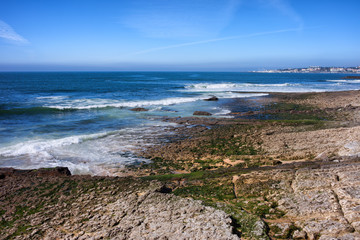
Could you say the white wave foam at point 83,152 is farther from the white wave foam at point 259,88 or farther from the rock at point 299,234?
the white wave foam at point 259,88

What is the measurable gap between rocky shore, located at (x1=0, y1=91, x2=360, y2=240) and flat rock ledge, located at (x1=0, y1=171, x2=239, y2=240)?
24mm

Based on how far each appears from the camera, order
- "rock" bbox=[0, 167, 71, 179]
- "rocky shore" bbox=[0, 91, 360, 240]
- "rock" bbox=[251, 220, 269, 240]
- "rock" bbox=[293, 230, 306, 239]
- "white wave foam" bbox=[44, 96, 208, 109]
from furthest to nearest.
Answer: "white wave foam" bbox=[44, 96, 208, 109], "rock" bbox=[0, 167, 71, 179], "rocky shore" bbox=[0, 91, 360, 240], "rock" bbox=[251, 220, 269, 240], "rock" bbox=[293, 230, 306, 239]

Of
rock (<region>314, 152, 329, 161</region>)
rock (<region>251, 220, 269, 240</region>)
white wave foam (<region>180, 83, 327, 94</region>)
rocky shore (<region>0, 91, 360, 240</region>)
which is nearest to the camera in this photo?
rock (<region>251, 220, 269, 240</region>)

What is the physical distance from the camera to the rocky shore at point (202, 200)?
17.3 ft

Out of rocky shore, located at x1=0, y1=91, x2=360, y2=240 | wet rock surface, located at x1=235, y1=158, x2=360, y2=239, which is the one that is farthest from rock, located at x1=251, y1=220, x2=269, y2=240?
wet rock surface, located at x1=235, y1=158, x2=360, y2=239

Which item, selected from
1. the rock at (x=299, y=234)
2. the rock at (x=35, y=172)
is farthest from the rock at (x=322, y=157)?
the rock at (x=35, y=172)

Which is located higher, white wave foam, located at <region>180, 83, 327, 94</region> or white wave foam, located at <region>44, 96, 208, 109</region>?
white wave foam, located at <region>180, 83, 327, 94</region>

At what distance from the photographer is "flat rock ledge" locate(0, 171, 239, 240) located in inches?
210

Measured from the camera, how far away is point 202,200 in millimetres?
6773

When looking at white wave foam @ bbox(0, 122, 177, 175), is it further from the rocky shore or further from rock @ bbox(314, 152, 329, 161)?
rock @ bbox(314, 152, 329, 161)

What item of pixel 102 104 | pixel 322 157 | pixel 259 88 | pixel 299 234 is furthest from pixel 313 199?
pixel 259 88

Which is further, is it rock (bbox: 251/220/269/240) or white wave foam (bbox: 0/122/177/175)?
white wave foam (bbox: 0/122/177/175)

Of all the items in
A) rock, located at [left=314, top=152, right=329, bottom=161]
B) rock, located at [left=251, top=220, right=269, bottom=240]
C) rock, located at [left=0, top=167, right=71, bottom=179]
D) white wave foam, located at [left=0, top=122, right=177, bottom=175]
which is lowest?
white wave foam, located at [left=0, top=122, right=177, bottom=175]

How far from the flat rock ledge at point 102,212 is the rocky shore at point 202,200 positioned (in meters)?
0.02
